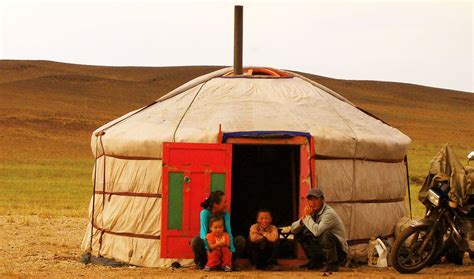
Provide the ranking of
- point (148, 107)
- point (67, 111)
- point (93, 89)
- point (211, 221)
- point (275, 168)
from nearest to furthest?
point (211, 221), point (148, 107), point (275, 168), point (67, 111), point (93, 89)

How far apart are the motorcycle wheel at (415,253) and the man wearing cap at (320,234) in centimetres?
56

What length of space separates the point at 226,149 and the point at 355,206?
170 cm

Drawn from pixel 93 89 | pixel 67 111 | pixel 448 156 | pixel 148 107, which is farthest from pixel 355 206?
pixel 93 89

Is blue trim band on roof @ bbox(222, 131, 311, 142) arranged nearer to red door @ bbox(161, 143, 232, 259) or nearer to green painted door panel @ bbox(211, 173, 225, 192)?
red door @ bbox(161, 143, 232, 259)

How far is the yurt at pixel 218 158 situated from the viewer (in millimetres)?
11398

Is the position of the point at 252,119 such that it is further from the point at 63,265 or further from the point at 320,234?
the point at 63,265

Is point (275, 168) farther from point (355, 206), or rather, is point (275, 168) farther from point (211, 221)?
point (211, 221)

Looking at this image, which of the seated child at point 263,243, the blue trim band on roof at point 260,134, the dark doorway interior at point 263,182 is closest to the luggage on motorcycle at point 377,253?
the seated child at point 263,243

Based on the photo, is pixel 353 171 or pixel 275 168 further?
pixel 275 168

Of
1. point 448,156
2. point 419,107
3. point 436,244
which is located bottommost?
point 436,244

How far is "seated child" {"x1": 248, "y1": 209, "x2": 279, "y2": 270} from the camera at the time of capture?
36.1 ft

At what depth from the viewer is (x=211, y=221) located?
1087cm

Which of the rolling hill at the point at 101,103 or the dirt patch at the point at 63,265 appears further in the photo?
the rolling hill at the point at 101,103

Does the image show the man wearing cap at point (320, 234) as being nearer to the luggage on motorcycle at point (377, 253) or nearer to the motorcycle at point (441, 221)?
the motorcycle at point (441, 221)
